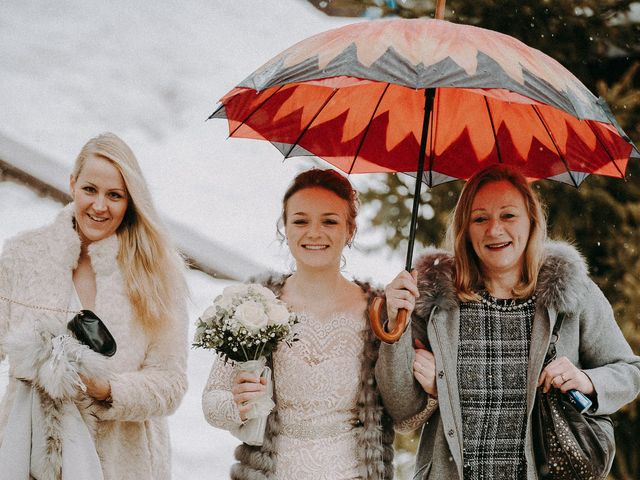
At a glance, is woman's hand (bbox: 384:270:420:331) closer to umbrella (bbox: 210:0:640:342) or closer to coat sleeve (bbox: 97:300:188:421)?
umbrella (bbox: 210:0:640:342)

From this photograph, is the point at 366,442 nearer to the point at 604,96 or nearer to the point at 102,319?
the point at 102,319

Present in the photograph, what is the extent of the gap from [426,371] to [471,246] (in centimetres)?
57

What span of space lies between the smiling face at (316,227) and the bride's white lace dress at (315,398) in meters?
0.26

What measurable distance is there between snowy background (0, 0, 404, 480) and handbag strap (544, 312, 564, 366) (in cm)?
293

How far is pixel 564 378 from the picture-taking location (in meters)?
3.14

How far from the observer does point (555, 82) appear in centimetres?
285

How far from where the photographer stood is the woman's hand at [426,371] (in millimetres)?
3254

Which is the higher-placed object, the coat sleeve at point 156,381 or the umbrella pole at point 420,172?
the umbrella pole at point 420,172

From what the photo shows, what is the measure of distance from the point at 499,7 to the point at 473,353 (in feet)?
8.91

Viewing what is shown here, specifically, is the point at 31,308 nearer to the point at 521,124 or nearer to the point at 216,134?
the point at 521,124

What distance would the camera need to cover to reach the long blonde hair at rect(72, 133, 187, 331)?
341 cm

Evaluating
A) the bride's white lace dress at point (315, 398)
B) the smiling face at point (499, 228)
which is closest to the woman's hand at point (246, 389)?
the bride's white lace dress at point (315, 398)

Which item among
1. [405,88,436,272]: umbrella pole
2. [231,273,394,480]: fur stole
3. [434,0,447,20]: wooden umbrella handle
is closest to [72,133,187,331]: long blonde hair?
[231,273,394,480]: fur stole

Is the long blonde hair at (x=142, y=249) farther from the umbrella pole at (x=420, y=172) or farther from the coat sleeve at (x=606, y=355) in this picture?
the coat sleeve at (x=606, y=355)
